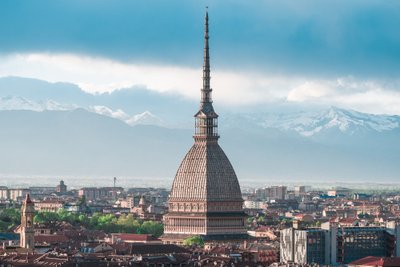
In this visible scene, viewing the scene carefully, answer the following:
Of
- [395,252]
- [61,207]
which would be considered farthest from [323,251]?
[61,207]

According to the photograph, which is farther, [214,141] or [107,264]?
[214,141]

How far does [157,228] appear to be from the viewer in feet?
427

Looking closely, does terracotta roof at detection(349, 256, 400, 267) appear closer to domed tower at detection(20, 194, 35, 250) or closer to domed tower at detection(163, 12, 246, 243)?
domed tower at detection(20, 194, 35, 250)

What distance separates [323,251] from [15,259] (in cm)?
1589

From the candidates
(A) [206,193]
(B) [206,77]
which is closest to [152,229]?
(A) [206,193]

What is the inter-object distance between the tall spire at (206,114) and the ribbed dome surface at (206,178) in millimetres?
612

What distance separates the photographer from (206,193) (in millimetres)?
117812

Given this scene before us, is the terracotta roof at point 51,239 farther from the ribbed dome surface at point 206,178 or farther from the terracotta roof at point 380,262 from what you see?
the terracotta roof at point 380,262

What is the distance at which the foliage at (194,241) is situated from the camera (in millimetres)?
110000

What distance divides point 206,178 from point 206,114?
431 cm

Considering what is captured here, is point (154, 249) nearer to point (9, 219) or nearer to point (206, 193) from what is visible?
point (206, 193)

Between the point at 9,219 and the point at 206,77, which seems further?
the point at 9,219

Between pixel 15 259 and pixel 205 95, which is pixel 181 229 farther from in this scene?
pixel 15 259

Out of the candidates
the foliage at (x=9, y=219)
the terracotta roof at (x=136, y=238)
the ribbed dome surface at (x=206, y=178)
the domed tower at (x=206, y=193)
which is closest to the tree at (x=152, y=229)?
the ribbed dome surface at (x=206, y=178)
